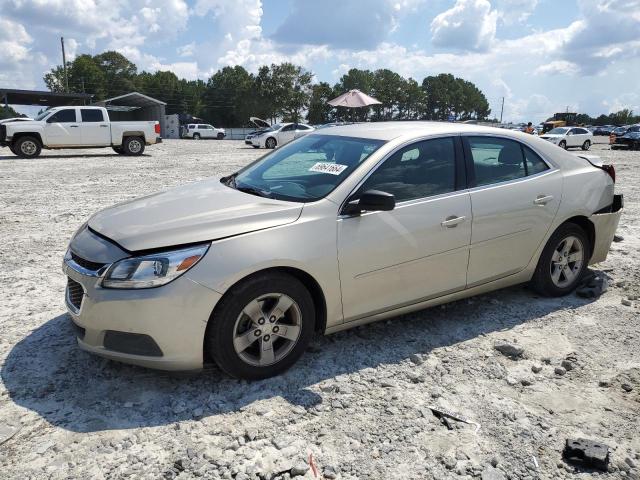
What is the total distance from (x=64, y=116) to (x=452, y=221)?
19.8 meters

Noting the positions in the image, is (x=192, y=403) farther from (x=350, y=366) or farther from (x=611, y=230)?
(x=611, y=230)

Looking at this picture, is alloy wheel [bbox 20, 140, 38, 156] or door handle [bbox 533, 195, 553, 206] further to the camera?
alloy wheel [bbox 20, 140, 38, 156]

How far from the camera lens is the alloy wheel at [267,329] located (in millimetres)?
3172

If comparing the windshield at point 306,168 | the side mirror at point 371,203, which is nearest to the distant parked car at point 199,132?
the windshield at point 306,168

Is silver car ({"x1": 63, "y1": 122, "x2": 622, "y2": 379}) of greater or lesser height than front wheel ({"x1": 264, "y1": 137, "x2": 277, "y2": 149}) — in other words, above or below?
above

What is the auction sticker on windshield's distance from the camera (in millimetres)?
3725

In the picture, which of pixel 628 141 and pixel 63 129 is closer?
pixel 63 129

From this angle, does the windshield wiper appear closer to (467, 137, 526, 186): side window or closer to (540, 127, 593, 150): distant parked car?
(467, 137, 526, 186): side window

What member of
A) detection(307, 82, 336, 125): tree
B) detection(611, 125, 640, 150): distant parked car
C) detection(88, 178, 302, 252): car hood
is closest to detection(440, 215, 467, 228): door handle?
detection(88, 178, 302, 252): car hood

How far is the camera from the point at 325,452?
106 inches

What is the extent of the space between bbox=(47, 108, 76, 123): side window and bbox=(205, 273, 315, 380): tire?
19.8 metres

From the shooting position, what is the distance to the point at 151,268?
2975mm

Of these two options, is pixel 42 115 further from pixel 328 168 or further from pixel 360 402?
pixel 360 402

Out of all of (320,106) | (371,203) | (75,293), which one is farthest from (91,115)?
(320,106)
